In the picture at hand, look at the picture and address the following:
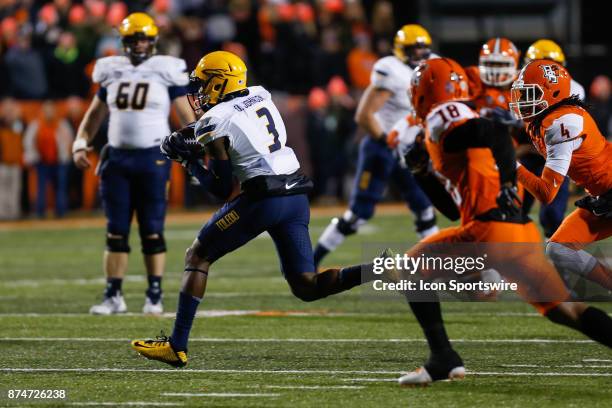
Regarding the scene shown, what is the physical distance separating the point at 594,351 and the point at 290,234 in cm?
175

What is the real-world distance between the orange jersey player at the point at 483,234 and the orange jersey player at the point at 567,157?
21 centimetres

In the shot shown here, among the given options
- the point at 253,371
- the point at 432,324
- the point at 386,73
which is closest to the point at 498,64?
the point at 386,73

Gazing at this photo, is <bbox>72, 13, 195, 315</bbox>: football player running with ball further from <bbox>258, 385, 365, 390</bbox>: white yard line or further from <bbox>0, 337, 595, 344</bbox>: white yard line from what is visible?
<bbox>258, 385, 365, 390</bbox>: white yard line

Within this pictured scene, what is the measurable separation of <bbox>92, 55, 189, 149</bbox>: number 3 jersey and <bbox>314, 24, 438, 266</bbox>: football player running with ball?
1.98m

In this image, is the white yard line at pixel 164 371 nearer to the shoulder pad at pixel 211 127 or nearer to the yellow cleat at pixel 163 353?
the yellow cleat at pixel 163 353

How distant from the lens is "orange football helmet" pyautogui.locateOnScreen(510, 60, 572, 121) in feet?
20.8

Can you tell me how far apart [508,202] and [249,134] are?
129cm

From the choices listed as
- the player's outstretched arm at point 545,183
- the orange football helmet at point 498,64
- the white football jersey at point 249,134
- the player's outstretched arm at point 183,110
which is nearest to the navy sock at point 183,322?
the white football jersey at point 249,134

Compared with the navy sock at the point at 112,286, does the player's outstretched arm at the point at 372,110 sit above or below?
above

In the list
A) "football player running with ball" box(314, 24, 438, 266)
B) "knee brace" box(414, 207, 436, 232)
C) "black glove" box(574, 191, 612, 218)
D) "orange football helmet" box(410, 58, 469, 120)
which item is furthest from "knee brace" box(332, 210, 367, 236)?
"orange football helmet" box(410, 58, 469, 120)

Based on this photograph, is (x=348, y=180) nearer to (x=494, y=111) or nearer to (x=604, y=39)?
(x=604, y=39)

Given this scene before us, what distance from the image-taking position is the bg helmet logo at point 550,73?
636 cm

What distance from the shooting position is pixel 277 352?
7023 mm

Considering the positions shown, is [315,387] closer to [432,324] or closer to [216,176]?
[432,324]
